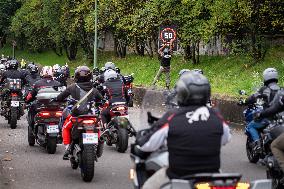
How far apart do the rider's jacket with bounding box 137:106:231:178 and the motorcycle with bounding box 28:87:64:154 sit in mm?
7404

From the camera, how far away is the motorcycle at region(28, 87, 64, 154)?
1277 centimetres

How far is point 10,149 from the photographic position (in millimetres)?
13688

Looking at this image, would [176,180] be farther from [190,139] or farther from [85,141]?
[85,141]

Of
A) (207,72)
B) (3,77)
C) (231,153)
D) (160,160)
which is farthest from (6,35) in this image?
(160,160)

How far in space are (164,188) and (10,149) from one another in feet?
29.1

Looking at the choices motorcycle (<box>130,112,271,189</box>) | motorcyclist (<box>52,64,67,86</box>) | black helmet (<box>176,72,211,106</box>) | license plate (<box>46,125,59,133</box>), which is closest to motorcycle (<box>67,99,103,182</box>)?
license plate (<box>46,125,59,133</box>)

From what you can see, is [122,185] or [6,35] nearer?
→ [122,185]

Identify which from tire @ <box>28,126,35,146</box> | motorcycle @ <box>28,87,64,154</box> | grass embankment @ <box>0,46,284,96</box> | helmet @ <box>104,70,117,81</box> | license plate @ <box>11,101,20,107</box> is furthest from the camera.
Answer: grass embankment @ <box>0,46,284,96</box>

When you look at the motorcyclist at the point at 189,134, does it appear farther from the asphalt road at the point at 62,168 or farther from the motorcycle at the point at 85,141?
the motorcycle at the point at 85,141

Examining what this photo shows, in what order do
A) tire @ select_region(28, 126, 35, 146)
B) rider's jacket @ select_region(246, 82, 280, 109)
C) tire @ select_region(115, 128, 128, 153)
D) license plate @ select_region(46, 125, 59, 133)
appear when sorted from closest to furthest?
rider's jacket @ select_region(246, 82, 280, 109) < license plate @ select_region(46, 125, 59, 133) < tire @ select_region(115, 128, 128, 153) < tire @ select_region(28, 126, 35, 146)

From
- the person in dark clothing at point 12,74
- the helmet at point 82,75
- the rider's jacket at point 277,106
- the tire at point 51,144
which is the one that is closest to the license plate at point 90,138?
the helmet at point 82,75

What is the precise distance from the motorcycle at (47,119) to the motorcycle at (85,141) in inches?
91.7

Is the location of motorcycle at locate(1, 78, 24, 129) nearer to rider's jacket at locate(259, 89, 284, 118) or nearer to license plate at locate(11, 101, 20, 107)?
license plate at locate(11, 101, 20, 107)

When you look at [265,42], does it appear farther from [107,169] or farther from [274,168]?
[274,168]
